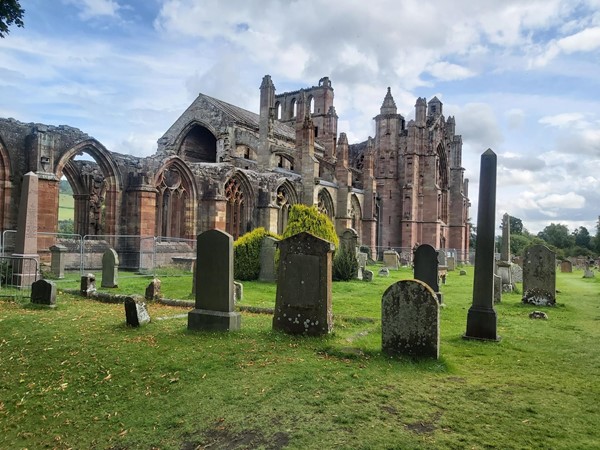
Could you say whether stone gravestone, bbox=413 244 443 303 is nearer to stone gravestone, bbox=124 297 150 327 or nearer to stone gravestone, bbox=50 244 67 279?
stone gravestone, bbox=124 297 150 327

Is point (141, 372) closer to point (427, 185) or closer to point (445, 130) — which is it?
point (427, 185)

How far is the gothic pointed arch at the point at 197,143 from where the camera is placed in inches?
1238

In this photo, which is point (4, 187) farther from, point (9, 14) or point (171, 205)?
point (9, 14)

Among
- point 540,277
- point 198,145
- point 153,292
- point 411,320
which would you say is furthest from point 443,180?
point 411,320

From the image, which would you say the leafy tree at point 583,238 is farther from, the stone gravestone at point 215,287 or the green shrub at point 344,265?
the stone gravestone at point 215,287

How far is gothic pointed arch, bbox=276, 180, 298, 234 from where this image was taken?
27.4 m

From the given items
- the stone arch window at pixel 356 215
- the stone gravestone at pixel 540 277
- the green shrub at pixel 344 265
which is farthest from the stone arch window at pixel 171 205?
the stone arch window at pixel 356 215

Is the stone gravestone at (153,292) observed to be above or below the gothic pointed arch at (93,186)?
→ below

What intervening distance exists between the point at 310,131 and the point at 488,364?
83.6 feet

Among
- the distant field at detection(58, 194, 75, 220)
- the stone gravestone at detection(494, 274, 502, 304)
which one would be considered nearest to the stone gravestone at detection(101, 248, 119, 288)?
the stone gravestone at detection(494, 274, 502, 304)

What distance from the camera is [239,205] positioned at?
24.3 metres

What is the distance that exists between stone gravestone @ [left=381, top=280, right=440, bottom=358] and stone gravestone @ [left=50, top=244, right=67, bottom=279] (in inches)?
513

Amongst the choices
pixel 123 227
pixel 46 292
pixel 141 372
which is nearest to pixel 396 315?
pixel 141 372

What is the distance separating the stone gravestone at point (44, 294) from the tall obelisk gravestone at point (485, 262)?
816 cm
